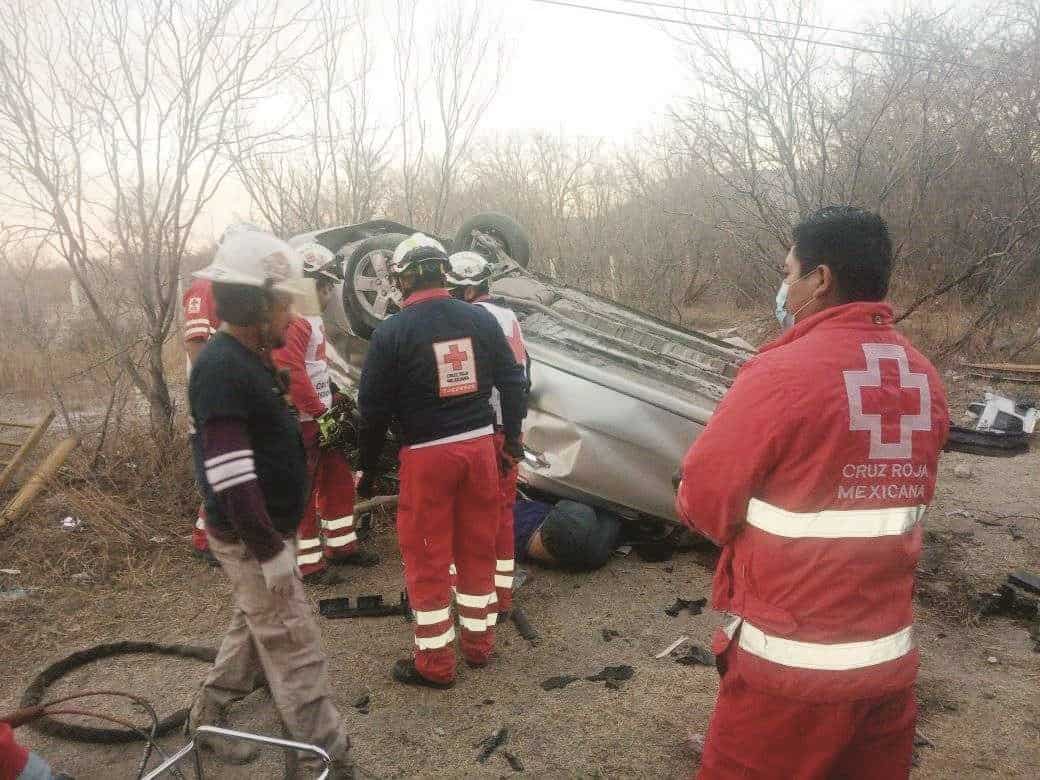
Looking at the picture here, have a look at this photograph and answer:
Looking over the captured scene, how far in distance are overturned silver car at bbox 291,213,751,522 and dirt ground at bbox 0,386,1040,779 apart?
24.7 inches

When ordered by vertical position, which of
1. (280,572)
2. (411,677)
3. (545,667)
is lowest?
(545,667)

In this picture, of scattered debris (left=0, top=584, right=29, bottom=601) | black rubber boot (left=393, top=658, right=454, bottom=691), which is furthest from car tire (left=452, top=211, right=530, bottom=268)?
scattered debris (left=0, top=584, right=29, bottom=601)

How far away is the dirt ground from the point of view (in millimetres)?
2770

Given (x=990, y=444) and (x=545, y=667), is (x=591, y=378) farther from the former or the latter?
(x=990, y=444)

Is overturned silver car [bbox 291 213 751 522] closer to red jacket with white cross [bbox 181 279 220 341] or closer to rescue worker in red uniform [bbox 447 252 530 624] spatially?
rescue worker in red uniform [bbox 447 252 530 624]

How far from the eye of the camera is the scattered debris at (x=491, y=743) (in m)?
2.77

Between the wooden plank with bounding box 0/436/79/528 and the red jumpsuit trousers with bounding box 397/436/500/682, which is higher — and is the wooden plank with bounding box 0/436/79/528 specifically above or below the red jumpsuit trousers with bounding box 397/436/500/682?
below

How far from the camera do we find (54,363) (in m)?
6.03

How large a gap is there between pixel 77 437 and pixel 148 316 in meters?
0.99

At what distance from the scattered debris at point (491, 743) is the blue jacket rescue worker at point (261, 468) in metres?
0.55

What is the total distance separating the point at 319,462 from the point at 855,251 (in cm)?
346

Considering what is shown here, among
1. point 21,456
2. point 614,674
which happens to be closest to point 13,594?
point 21,456

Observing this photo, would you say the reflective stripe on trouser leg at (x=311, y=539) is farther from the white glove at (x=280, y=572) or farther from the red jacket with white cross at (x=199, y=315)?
the white glove at (x=280, y=572)

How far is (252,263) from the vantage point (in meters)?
2.14
